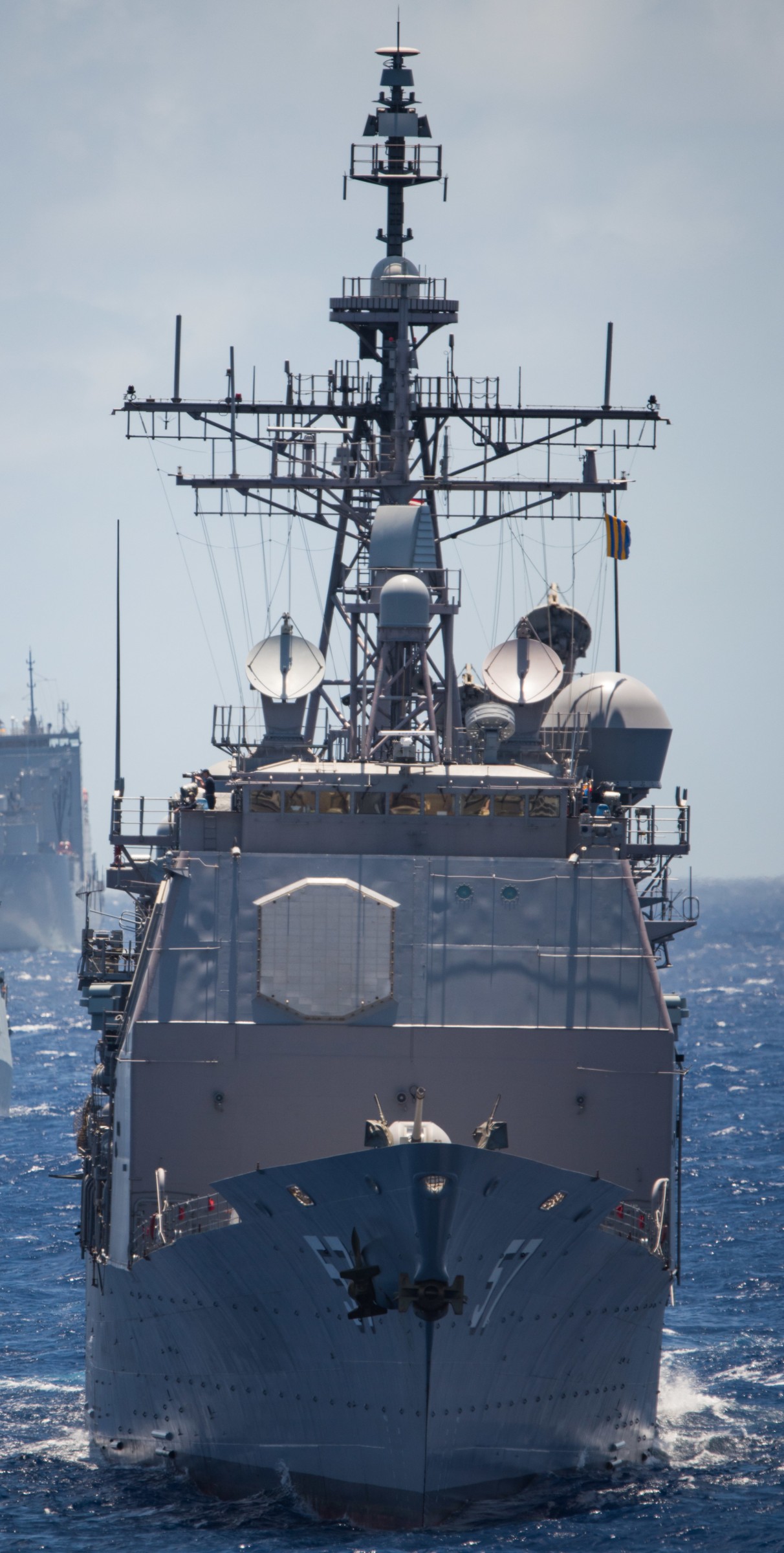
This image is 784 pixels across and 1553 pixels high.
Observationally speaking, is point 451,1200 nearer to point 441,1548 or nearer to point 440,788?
point 441,1548

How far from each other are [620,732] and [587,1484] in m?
8.51

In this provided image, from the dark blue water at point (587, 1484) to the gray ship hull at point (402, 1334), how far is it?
46 centimetres

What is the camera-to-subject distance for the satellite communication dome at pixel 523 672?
21156mm

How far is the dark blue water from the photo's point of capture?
595 inches

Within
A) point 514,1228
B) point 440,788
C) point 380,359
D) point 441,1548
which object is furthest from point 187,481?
point 441,1548

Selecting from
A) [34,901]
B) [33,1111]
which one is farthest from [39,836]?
[33,1111]

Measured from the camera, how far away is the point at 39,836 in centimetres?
16425

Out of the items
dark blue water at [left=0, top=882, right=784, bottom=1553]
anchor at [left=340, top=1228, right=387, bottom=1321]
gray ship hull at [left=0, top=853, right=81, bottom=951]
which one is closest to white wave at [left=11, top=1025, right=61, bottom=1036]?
dark blue water at [left=0, top=882, right=784, bottom=1553]

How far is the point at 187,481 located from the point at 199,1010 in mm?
8793

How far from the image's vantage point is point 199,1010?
1645 cm

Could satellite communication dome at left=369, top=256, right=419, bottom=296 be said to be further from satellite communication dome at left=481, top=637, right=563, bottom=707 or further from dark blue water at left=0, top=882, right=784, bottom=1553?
dark blue water at left=0, top=882, right=784, bottom=1553

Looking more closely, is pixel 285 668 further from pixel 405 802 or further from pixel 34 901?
pixel 34 901

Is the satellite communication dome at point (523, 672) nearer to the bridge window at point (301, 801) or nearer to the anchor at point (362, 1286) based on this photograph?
the bridge window at point (301, 801)

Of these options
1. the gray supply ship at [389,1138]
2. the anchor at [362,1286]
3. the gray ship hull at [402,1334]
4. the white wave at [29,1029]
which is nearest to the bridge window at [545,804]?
the gray supply ship at [389,1138]
